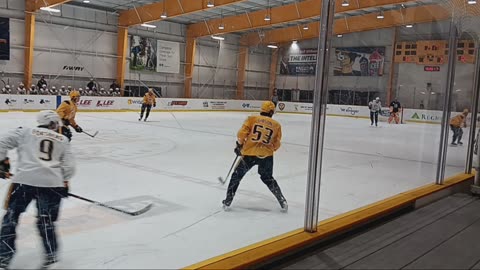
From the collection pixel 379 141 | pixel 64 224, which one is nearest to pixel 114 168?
pixel 64 224

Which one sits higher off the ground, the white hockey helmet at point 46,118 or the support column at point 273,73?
the support column at point 273,73

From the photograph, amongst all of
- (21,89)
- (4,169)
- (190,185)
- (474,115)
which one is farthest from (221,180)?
(474,115)

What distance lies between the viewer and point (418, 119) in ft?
21.0

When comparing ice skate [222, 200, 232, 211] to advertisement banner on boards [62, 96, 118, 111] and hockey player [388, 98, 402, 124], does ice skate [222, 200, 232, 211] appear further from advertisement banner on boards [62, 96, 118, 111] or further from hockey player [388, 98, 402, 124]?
advertisement banner on boards [62, 96, 118, 111]

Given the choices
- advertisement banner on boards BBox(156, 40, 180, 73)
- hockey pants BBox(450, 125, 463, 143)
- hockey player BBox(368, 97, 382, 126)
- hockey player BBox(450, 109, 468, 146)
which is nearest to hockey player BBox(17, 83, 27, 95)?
advertisement banner on boards BBox(156, 40, 180, 73)

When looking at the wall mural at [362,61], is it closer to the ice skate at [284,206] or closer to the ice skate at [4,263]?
the ice skate at [284,206]

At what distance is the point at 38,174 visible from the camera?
7.45ft

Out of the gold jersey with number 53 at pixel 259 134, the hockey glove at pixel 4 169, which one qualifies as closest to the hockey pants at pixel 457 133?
the gold jersey with number 53 at pixel 259 134

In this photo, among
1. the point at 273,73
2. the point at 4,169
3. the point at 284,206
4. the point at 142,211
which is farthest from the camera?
the point at 273,73

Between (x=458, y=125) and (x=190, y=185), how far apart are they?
350 cm

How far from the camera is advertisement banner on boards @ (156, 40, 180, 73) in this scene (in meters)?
7.11

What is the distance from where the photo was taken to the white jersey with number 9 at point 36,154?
2.26 metres

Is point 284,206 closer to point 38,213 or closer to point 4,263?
point 38,213

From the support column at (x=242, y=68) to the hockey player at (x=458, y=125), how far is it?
2.61 metres
